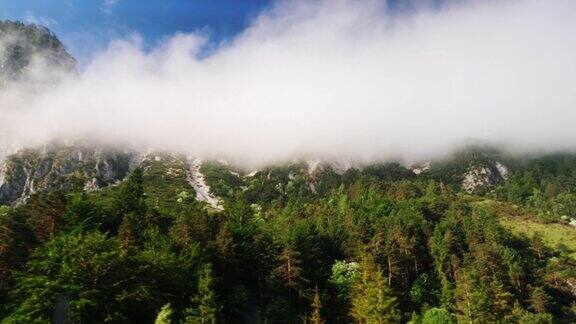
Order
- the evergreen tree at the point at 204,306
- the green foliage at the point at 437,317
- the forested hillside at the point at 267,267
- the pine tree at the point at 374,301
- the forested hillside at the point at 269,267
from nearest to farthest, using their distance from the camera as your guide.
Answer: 1. the forested hillside at the point at 269,267
2. the forested hillside at the point at 267,267
3. the evergreen tree at the point at 204,306
4. the pine tree at the point at 374,301
5. the green foliage at the point at 437,317

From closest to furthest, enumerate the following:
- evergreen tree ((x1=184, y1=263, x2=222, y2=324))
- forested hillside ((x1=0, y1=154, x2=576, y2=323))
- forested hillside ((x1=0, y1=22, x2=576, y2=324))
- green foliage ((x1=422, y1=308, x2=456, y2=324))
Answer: forested hillside ((x1=0, y1=22, x2=576, y2=324))
forested hillside ((x1=0, y1=154, x2=576, y2=323))
evergreen tree ((x1=184, y1=263, x2=222, y2=324))
green foliage ((x1=422, y1=308, x2=456, y2=324))

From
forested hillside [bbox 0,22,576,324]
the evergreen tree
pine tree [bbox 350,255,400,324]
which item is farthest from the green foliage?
the evergreen tree

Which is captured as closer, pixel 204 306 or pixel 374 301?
pixel 204 306

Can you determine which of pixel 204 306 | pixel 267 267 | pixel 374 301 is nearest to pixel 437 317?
pixel 374 301

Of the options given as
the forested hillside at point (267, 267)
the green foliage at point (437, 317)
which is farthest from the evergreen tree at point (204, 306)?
the green foliage at point (437, 317)

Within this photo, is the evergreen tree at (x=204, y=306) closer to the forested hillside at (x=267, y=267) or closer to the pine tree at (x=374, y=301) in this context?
the forested hillside at (x=267, y=267)

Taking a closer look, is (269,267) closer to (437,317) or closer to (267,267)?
(267,267)

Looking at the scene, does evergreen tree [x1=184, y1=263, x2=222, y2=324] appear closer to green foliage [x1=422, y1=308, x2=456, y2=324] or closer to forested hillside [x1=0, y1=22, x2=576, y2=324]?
forested hillside [x1=0, y1=22, x2=576, y2=324]

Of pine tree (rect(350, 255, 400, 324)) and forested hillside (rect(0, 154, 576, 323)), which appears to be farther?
pine tree (rect(350, 255, 400, 324))

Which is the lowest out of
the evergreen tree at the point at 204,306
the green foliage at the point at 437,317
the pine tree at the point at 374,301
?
the green foliage at the point at 437,317

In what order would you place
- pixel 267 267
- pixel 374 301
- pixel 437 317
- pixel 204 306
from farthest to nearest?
pixel 267 267, pixel 437 317, pixel 374 301, pixel 204 306

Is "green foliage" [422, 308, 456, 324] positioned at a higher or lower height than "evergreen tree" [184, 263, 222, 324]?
lower

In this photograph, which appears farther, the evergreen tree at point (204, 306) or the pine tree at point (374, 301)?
the pine tree at point (374, 301)
